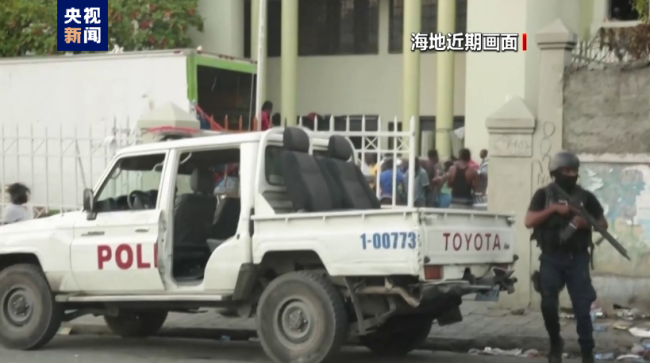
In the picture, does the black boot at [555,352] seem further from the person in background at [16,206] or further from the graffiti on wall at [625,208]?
the person in background at [16,206]

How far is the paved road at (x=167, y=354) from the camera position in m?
9.68

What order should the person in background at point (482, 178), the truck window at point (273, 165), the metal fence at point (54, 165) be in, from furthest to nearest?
the person in background at point (482, 178), the metal fence at point (54, 165), the truck window at point (273, 165)

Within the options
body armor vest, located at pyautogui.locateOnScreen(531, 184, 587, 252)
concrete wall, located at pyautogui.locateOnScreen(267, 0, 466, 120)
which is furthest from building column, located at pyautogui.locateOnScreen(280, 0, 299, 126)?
body armor vest, located at pyautogui.locateOnScreen(531, 184, 587, 252)

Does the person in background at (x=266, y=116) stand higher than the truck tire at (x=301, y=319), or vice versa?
the person in background at (x=266, y=116)

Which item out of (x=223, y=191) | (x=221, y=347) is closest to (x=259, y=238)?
(x=223, y=191)

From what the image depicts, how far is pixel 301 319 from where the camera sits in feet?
28.6

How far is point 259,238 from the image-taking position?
8914mm

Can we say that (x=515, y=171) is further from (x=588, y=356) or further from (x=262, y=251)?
(x=262, y=251)

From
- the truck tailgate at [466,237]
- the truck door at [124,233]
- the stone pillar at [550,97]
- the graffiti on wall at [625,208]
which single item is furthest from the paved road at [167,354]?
the stone pillar at [550,97]

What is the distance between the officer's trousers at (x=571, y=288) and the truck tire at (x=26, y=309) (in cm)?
447

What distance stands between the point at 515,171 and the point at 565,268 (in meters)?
3.27

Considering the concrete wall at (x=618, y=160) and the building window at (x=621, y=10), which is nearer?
the concrete wall at (x=618, y=160)

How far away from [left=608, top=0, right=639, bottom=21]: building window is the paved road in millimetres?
11319

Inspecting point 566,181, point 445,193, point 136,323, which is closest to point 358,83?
point 445,193
